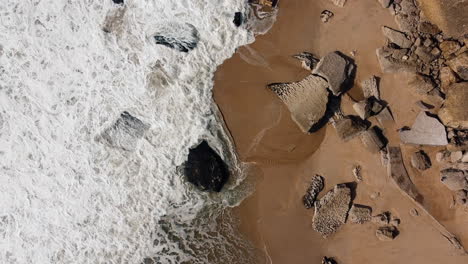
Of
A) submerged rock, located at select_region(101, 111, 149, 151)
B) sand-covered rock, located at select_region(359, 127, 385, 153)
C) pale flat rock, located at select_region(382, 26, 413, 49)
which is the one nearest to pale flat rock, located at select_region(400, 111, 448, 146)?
sand-covered rock, located at select_region(359, 127, 385, 153)

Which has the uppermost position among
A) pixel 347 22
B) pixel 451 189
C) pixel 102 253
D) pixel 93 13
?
pixel 347 22

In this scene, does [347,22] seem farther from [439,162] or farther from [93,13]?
[93,13]

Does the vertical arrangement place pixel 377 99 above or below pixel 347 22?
below

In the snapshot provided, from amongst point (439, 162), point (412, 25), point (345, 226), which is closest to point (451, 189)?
point (439, 162)

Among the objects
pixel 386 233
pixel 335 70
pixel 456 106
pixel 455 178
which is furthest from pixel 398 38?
pixel 386 233

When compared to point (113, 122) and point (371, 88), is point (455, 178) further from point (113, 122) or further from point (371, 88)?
point (113, 122)

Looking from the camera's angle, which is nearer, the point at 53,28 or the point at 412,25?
the point at 412,25
